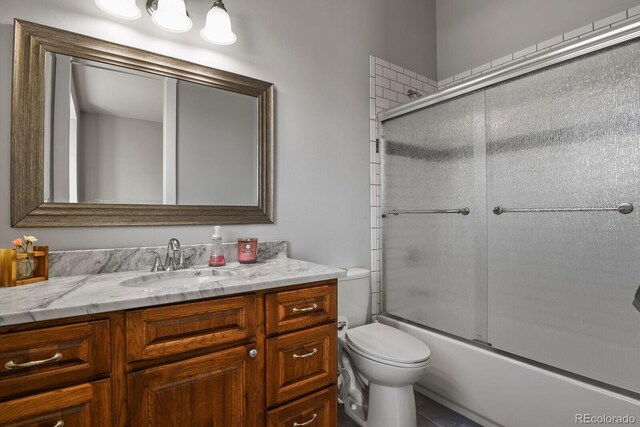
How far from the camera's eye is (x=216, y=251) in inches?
57.4

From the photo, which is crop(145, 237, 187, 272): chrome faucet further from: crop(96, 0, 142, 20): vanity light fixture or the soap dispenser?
crop(96, 0, 142, 20): vanity light fixture

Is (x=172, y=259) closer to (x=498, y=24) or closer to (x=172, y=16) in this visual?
(x=172, y=16)

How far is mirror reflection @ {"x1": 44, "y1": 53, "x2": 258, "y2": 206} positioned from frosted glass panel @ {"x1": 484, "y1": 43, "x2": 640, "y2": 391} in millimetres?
1306

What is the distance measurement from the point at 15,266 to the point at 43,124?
0.54m

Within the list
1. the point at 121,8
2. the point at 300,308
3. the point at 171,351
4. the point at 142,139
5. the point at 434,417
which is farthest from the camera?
the point at 434,417

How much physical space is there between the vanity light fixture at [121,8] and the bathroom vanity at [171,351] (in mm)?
1041

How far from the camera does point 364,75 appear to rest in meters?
2.19

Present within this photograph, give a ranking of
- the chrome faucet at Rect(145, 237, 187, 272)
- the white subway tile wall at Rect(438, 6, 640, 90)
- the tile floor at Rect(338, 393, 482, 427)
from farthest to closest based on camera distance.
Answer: the white subway tile wall at Rect(438, 6, 640, 90)
the tile floor at Rect(338, 393, 482, 427)
the chrome faucet at Rect(145, 237, 187, 272)

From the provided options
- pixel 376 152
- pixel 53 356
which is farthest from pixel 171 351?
pixel 376 152

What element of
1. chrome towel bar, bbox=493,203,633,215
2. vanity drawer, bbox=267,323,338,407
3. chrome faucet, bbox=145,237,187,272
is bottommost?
vanity drawer, bbox=267,323,338,407

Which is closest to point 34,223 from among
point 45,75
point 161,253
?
point 161,253

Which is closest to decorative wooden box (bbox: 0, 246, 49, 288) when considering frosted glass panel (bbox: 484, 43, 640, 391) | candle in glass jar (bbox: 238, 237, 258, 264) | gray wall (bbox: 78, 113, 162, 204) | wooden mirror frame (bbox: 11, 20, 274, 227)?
wooden mirror frame (bbox: 11, 20, 274, 227)

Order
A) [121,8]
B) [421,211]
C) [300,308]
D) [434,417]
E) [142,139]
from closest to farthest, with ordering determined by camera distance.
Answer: [300,308] → [121,8] → [142,139] → [434,417] → [421,211]

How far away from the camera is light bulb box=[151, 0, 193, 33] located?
4.43 ft
